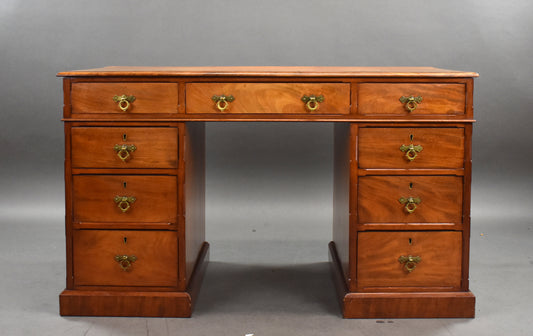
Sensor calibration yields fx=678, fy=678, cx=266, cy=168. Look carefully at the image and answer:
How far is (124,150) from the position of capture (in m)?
2.84

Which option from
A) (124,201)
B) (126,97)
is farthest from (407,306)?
(126,97)

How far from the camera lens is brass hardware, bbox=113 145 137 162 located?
2.84 meters

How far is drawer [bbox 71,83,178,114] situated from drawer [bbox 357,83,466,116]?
0.80 meters

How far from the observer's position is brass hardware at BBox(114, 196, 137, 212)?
2.87 m

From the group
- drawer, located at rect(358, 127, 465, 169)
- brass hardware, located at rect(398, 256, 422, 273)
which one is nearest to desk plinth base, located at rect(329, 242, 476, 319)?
brass hardware, located at rect(398, 256, 422, 273)

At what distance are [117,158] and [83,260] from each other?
0.47 m

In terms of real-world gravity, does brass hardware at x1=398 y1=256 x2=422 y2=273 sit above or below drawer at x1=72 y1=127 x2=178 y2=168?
below

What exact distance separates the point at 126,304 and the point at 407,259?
121 cm

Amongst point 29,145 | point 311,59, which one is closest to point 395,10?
point 311,59

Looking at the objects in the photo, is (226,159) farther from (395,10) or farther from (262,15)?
(395,10)

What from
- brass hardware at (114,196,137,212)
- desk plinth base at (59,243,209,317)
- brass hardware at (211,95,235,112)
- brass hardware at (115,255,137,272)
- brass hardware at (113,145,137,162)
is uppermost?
brass hardware at (211,95,235,112)

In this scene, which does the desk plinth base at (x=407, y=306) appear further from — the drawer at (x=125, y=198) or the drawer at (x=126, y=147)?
the drawer at (x=126, y=147)

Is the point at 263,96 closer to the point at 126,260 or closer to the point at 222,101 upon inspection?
the point at 222,101

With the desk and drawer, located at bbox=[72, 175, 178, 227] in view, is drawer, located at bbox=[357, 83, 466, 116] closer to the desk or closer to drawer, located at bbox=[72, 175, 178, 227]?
the desk
